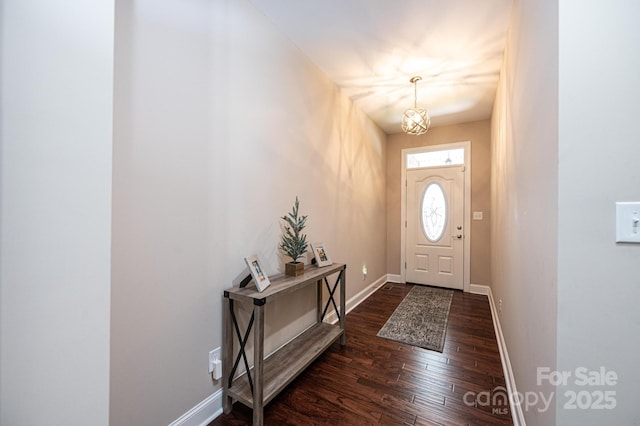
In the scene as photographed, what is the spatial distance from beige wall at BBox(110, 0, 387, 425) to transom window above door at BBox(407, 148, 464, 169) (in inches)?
113

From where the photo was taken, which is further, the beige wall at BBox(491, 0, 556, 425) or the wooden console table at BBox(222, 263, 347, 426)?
the wooden console table at BBox(222, 263, 347, 426)

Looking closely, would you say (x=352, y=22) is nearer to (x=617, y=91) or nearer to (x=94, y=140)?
(x=617, y=91)

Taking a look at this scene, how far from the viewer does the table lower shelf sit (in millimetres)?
1527

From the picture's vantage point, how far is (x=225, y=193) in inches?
64.1

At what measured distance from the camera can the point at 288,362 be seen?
1827mm

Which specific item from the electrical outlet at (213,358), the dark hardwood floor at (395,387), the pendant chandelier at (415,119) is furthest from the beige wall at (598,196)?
the pendant chandelier at (415,119)

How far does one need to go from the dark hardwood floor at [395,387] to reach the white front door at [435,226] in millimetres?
1629

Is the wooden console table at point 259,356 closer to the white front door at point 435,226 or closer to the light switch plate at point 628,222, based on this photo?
the light switch plate at point 628,222

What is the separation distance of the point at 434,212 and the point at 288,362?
11.6 feet

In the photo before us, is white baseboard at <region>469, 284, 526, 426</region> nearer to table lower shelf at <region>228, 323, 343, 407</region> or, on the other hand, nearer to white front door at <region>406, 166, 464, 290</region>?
table lower shelf at <region>228, 323, 343, 407</region>

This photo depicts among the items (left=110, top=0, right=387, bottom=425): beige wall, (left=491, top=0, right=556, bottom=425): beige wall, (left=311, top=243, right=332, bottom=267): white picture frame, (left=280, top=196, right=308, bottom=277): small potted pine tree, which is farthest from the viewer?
(left=311, top=243, right=332, bottom=267): white picture frame

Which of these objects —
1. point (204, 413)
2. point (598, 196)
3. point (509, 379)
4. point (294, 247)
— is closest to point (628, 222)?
point (598, 196)

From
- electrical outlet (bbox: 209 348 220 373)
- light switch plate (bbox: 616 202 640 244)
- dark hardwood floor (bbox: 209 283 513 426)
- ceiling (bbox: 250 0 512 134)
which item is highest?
ceiling (bbox: 250 0 512 134)

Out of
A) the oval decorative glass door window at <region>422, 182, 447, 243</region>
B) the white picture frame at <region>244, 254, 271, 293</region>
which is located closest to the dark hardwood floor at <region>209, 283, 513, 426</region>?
the white picture frame at <region>244, 254, 271, 293</region>
